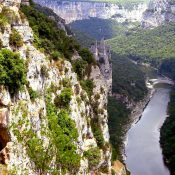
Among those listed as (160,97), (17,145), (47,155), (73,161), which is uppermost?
(17,145)

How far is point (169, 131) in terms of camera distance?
11262cm

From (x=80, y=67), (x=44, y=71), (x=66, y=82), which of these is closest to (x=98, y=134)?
Result: (x=80, y=67)

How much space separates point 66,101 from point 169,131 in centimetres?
6831

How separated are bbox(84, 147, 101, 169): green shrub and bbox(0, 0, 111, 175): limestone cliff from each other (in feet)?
0.14

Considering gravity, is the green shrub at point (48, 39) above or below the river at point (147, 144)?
above

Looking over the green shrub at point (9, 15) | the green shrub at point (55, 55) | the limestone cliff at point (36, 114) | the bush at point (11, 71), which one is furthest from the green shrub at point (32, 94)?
the green shrub at point (55, 55)

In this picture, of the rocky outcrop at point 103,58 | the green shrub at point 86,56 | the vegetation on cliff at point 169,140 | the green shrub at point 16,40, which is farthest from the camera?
the rocky outcrop at point 103,58

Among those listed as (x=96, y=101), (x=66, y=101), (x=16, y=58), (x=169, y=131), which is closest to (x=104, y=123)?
(x=96, y=101)

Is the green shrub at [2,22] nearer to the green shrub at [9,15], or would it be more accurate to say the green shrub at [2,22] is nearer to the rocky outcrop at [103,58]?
the green shrub at [9,15]

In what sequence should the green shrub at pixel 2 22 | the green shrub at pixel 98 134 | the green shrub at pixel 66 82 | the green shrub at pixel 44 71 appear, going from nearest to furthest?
the green shrub at pixel 2 22 → the green shrub at pixel 44 71 → the green shrub at pixel 66 82 → the green shrub at pixel 98 134

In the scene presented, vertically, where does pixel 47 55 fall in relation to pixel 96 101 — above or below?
above

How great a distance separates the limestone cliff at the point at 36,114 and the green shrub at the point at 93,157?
0.04m

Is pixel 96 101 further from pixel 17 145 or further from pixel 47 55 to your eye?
pixel 17 145

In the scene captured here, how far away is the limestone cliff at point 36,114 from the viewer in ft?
115
